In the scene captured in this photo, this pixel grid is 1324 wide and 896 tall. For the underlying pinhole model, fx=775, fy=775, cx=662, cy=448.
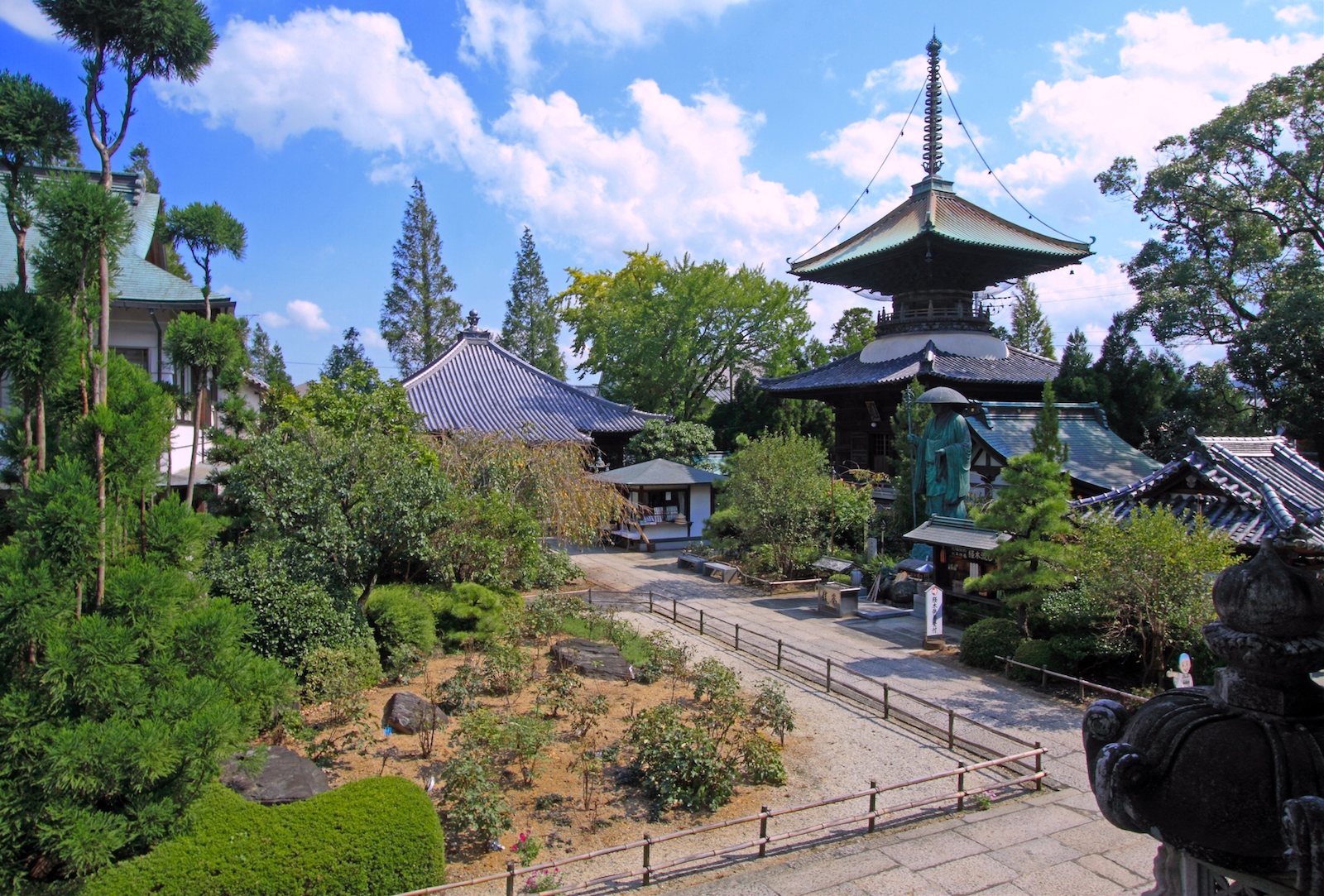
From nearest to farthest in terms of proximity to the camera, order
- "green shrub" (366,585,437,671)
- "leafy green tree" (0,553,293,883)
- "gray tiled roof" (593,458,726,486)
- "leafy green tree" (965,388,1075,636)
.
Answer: "leafy green tree" (0,553,293,883) < "green shrub" (366,585,437,671) < "leafy green tree" (965,388,1075,636) < "gray tiled roof" (593,458,726,486)

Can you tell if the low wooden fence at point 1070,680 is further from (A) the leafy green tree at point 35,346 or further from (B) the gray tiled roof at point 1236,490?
(A) the leafy green tree at point 35,346

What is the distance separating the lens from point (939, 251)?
29.8m

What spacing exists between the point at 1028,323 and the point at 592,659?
45.9 metres

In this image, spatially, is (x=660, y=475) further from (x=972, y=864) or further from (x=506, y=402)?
(x=972, y=864)

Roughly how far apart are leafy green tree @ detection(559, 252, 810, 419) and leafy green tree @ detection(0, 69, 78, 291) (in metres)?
27.9

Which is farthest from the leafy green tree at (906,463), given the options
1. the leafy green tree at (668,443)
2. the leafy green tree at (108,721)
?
the leafy green tree at (108,721)

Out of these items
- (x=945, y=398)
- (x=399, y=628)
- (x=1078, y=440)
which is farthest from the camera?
(x=1078, y=440)

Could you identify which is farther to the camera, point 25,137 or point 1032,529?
point 1032,529

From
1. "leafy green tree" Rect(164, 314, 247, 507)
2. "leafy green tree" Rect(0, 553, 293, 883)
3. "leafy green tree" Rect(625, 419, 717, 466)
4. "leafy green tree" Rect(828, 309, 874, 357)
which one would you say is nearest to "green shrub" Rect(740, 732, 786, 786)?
"leafy green tree" Rect(0, 553, 293, 883)

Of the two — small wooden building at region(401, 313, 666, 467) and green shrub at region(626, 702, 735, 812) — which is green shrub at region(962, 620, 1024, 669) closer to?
green shrub at region(626, 702, 735, 812)

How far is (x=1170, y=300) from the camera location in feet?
81.0

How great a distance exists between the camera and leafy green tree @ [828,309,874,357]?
147ft

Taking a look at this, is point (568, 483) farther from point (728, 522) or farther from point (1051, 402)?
point (1051, 402)

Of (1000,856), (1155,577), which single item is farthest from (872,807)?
(1155,577)
